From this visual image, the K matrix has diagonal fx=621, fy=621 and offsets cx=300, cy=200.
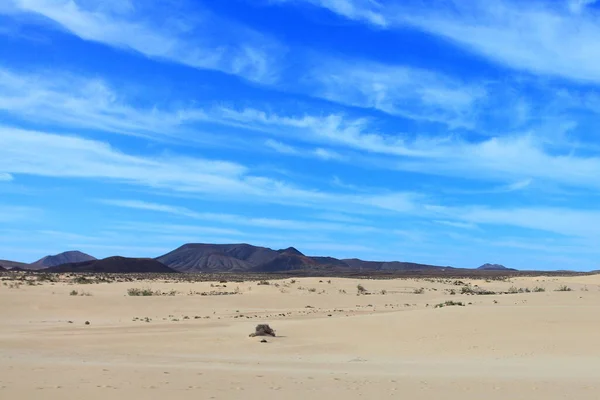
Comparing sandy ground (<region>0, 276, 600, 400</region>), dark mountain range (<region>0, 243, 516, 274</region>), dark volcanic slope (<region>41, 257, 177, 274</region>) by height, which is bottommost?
sandy ground (<region>0, 276, 600, 400</region>)

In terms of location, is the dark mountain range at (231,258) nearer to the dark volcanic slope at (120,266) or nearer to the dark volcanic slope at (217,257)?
the dark volcanic slope at (217,257)

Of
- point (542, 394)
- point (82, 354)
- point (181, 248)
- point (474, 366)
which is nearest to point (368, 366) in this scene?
point (474, 366)

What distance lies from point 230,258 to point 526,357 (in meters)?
157

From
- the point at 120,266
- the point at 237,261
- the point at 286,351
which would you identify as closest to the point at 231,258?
the point at 237,261

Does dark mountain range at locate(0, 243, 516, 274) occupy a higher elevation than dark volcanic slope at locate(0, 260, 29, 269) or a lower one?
higher

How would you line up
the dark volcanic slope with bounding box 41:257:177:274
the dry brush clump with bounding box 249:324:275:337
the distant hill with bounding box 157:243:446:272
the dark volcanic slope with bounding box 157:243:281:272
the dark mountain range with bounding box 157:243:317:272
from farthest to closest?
the dark volcanic slope with bounding box 157:243:281:272
the dark mountain range with bounding box 157:243:317:272
the distant hill with bounding box 157:243:446:272
the dark volcanic slope with bounding box 41:257:177:274
the dry brush clump with bounding box 249:324:275:337

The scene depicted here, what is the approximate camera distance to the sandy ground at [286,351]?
34.3ft

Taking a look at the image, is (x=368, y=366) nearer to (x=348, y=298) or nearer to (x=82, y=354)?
(x=82, y=354)

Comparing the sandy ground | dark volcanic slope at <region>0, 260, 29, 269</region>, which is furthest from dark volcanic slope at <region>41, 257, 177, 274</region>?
the sandy ground

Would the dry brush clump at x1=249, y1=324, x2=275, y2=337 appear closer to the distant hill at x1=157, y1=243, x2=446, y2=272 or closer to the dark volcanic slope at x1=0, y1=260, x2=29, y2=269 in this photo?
the distant hill at x1=157, y1=243, x2=446, y2=272

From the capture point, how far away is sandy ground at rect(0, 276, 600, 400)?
10445 mm

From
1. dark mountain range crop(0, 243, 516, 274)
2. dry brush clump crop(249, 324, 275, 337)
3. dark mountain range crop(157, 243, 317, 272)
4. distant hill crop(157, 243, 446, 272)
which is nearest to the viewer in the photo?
dry brush clump crop(249, 324, 275, 337)

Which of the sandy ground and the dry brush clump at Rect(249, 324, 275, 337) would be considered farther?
the dry brush clump at Rect(249, 324, 275, 337)

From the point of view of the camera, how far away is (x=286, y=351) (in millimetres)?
17859
